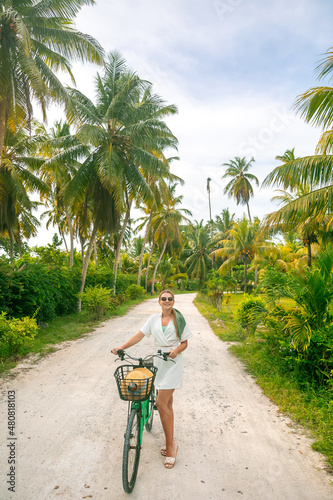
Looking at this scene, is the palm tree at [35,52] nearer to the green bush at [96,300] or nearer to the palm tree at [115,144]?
the palm tree at [115,144]

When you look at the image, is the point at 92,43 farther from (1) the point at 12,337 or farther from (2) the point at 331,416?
(2) the point at 331,416

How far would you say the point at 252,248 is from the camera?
90.3 feet

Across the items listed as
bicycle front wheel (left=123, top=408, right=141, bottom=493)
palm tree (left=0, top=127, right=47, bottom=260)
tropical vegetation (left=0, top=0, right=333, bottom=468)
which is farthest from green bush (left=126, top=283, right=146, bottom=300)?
bicycle front wheel (left=123, top=408, right=141, bottom=493)

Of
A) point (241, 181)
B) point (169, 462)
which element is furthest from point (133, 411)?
point (241, 181)

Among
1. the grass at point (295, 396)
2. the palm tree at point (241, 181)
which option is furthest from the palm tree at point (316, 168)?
the palm tree at point (241, 181)

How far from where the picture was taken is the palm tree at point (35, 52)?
7871 mm

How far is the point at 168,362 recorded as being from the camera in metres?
2.96

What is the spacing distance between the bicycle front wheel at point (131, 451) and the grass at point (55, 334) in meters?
3.63

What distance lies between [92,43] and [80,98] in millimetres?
3229

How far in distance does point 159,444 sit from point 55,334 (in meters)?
6.03

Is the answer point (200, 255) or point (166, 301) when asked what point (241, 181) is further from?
point (166, 301)

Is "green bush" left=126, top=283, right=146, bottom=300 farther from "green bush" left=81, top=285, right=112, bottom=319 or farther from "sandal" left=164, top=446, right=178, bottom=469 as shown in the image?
"sandal" left=164, top=446, right=178, bottom=469

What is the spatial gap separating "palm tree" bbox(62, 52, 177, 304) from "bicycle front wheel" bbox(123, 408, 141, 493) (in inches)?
394

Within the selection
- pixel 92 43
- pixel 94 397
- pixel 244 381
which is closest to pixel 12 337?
pixel 94 397
